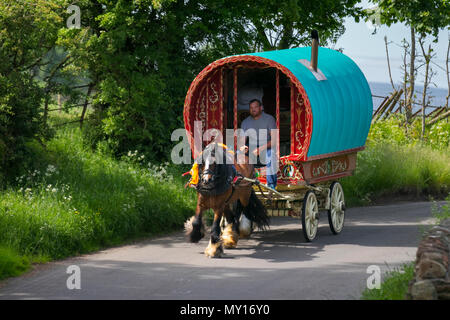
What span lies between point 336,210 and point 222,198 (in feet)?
10.1

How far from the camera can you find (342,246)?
11.5 meters

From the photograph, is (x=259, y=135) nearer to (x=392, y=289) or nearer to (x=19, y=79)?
(x=19, y=79)

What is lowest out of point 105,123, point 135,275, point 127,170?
point 135,275

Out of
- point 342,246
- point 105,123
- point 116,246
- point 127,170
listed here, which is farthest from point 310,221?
point 105,123

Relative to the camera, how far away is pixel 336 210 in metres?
12.9

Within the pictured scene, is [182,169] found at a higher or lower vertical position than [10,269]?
higher

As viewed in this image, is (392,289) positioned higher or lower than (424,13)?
lower

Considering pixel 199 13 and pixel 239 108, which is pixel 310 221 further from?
pixel 199 13

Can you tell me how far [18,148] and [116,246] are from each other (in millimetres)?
2650

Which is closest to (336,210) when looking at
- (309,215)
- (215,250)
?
(309,215)

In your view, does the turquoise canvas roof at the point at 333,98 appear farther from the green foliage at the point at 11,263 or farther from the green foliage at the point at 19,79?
the green foliage at the point at 11,263

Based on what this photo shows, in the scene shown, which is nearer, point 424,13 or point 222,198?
point 222,198

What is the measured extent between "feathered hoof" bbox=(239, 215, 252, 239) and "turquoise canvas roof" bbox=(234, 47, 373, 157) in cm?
148

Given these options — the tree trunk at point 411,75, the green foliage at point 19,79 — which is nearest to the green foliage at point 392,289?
the green foliage at point 19,79
